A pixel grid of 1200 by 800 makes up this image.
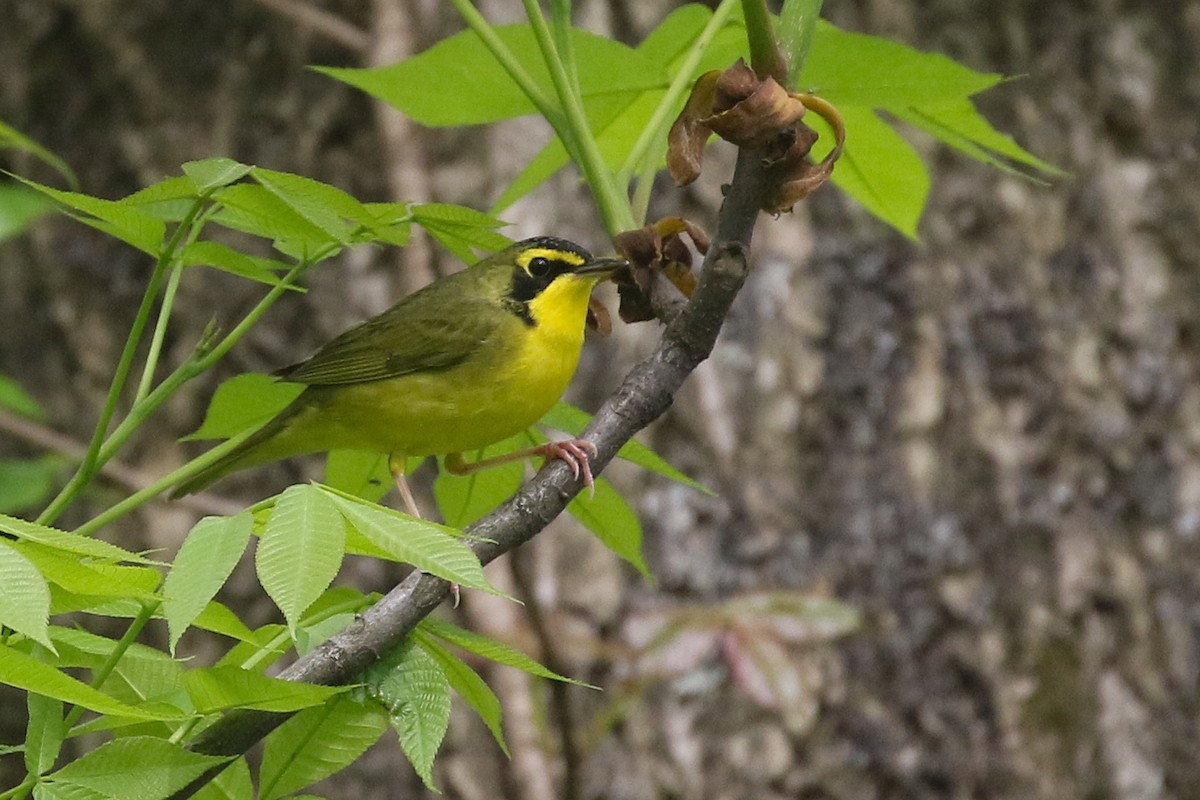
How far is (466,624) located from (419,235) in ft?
3.80

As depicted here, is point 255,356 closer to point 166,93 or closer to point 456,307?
point 166,93

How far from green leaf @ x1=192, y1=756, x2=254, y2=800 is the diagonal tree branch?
104mm

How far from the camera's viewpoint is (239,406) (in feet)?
6.02

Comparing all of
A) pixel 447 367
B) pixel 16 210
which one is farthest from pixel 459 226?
pixel 16 210

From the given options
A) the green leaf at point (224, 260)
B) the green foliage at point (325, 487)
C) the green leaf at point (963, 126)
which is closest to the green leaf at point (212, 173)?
the green foliage at point (325, 487)

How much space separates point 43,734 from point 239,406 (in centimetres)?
75

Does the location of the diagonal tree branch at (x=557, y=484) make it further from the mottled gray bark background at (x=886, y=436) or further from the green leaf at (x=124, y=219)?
the mottled gray bark background at (x=886, y=436)

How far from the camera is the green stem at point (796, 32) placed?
132 cm

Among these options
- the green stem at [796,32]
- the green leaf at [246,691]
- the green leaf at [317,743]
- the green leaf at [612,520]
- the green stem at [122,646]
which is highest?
the green stem at [796,32]

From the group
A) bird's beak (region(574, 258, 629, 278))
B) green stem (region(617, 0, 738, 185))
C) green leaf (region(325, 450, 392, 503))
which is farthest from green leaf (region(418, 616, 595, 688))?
bird's beak (region(574, 258, 629, 278))

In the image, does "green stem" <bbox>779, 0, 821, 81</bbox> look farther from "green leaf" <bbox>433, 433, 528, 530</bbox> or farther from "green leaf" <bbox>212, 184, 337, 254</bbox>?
"green leaf" <bbox>433, 433, 528, 530</bbox>

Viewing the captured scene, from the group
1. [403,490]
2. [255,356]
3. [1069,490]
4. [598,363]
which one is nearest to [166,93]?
[255,356]

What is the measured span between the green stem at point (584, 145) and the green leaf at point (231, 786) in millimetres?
667

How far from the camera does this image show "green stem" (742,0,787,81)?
126 cm
